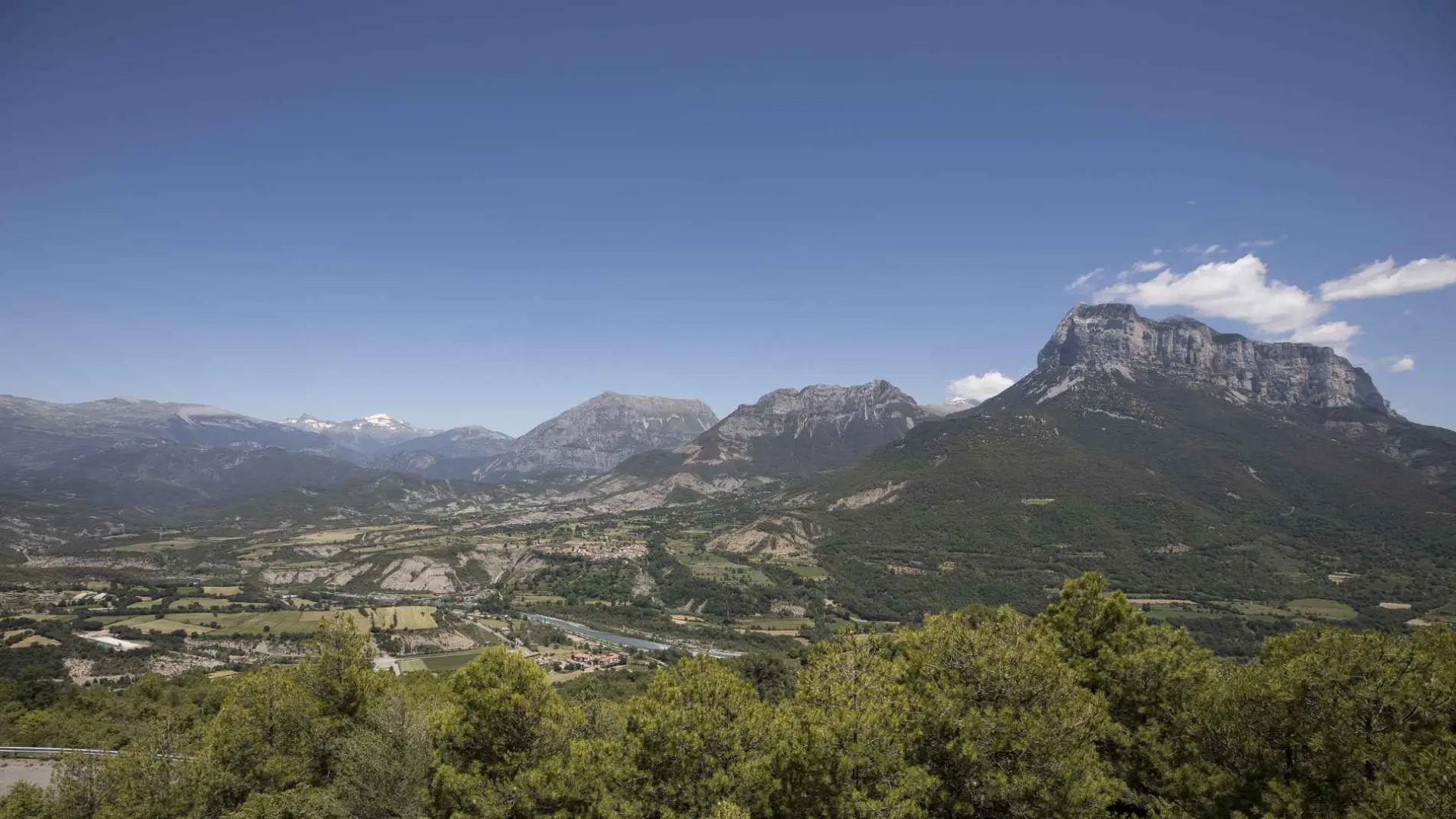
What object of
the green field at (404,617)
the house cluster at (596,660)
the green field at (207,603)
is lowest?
the green field at (207,603)

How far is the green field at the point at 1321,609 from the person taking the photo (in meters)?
125

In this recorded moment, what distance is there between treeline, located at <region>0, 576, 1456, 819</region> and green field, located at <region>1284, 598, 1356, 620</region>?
140 meters

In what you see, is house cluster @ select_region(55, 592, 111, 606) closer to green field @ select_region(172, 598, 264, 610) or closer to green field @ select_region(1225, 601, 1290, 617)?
green field @ select_region(172, 598, 264, 610)

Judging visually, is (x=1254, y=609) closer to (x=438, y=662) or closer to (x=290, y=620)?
(x=438, y=662)

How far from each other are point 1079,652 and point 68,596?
235 metres

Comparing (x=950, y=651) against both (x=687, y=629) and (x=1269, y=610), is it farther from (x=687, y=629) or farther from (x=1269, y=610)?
(x=1269, y=610)

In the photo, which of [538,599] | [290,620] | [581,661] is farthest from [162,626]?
[581,661]

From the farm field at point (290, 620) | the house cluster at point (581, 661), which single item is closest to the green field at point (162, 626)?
the farm field at point (290, 620)

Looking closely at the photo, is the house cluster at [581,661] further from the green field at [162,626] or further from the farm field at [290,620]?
the green field at [162,626]

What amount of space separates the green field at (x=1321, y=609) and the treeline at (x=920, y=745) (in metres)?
140

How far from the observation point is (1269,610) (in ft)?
440

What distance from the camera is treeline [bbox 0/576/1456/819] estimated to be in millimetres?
18297

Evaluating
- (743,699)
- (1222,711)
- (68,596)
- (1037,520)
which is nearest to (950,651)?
(743,699)

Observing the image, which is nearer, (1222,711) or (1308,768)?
(1308,768)
